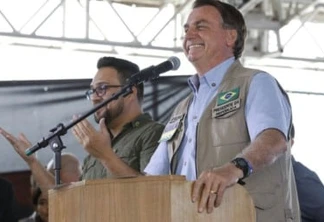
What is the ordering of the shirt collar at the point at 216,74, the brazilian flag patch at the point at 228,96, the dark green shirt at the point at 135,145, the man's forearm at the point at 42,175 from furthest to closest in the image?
the man's forearm at the point at 42,175
the dark green shirt at the point at 135,145
the shirt collar at the point at 216,74
the brazilian flag patch at the point at 228,96

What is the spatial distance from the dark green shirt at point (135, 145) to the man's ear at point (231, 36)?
0.64m

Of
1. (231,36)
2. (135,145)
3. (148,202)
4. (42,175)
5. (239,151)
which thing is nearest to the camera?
(148,202)

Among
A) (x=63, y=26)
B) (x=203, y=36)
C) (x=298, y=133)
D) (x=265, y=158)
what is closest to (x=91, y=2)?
(x=63, y=26)

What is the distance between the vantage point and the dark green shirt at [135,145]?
3041 mm

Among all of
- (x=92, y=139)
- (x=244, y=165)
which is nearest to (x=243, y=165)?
(x=244, y=165)

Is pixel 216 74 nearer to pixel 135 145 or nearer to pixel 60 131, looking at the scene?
pixel 60 131

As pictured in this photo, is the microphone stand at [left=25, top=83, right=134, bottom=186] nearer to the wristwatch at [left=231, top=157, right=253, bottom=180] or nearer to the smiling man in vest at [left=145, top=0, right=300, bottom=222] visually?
the smiling man in vest at [left=145, top=0, right=300, bottom=222]

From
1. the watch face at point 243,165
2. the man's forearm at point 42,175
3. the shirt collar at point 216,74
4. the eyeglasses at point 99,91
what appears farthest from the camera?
the man's forearm at point 42,175

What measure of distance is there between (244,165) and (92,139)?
1.88 ft

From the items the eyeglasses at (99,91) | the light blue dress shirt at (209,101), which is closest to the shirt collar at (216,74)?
the light blue dress shirt at (209,101)

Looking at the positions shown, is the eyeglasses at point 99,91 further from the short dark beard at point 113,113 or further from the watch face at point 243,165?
the watch face at point 243,165

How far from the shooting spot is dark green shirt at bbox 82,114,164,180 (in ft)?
9.98

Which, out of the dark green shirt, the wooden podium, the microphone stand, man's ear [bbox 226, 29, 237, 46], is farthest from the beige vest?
the dark green shirt

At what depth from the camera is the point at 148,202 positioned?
1787 mm
